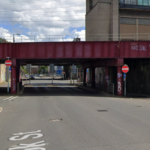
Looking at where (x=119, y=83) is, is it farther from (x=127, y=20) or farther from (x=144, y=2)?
(x=144, y=2)

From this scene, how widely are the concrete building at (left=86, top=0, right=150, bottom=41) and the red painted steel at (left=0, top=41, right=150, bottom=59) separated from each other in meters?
18.8

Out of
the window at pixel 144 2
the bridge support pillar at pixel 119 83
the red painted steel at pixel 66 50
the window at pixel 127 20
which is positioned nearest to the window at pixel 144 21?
the window at pixel 127 20

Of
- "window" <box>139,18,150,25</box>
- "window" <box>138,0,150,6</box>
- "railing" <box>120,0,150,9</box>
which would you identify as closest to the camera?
"railing" <box>120,0,150,9</box>

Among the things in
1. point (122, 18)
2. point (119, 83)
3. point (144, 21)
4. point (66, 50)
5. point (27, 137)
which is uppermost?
point (122, 18)

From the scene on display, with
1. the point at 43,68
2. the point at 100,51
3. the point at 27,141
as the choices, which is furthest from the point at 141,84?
the point at 43,68

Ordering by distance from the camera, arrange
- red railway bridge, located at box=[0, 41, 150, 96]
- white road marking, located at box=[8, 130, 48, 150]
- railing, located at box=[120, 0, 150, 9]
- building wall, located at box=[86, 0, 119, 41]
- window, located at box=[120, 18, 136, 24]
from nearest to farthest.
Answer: white road marking, located at box=[8, 130, 48, 150], red railway bridge, located at box=[0, 41, 150, 96], building wall, located at box=[86, 0, 119, 41], window, located at box=[120, 18, 136, 24], railing, located at box=[120, 0, 150, 9]

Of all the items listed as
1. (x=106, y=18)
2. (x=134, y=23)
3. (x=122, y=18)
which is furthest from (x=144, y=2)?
(x=106, y=18)

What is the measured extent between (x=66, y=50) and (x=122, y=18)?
22.7m

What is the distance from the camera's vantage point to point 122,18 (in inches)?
1670

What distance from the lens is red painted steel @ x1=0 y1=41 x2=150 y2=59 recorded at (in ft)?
77.7

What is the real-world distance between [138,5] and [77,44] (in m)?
26.1

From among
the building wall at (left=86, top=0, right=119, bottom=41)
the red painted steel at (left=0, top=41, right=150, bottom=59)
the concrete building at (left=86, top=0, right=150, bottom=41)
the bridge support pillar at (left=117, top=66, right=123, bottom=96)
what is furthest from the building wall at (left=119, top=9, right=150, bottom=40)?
the bridge support pillar at (left=117, top=66, right=123, bottom=96)

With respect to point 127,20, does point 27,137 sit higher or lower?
lower

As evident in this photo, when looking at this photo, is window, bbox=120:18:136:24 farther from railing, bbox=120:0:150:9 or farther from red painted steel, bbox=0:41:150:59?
red painted steel, bbox=0:41:150:59
